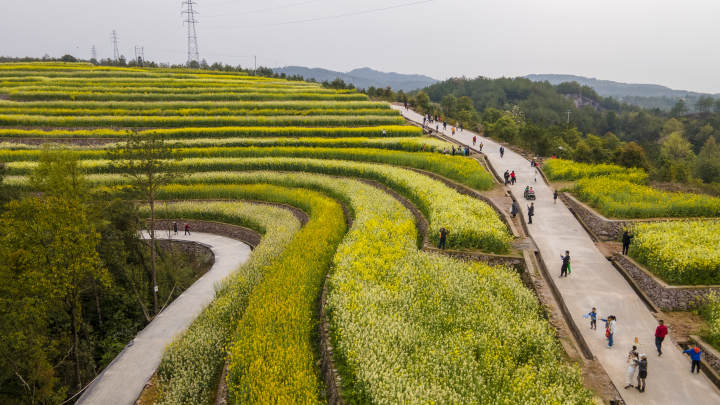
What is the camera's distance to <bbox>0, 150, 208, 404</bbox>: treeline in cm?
1432

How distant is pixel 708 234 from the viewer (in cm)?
1717

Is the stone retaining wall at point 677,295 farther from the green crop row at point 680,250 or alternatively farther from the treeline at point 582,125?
the treeline at point 582,125

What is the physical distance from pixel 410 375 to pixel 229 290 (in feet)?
30.1

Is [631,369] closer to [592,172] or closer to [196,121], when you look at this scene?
[592,172]

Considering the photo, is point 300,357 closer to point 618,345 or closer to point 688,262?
point 618,345

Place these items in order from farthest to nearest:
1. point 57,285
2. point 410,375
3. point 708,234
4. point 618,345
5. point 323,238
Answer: point 323,238 < point 708,234 < point 57,285 < point 618,345 < point 410,375

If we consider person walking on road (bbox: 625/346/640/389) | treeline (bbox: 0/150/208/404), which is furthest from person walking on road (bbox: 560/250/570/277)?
treeline (bbox: 0/150/208/404)

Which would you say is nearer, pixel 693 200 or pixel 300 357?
pixel 300 357

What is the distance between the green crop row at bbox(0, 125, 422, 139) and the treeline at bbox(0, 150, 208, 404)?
2348 centimetres

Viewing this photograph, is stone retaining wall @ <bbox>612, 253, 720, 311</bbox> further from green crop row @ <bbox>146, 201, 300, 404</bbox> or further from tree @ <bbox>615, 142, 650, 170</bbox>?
tree @ <bbox>615, 142, 650, 170</bbox>

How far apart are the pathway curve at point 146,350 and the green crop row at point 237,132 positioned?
23.8m

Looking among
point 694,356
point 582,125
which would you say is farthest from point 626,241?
point 582,125

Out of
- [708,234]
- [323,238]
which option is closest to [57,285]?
[323,238]

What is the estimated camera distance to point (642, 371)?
1058 cm
